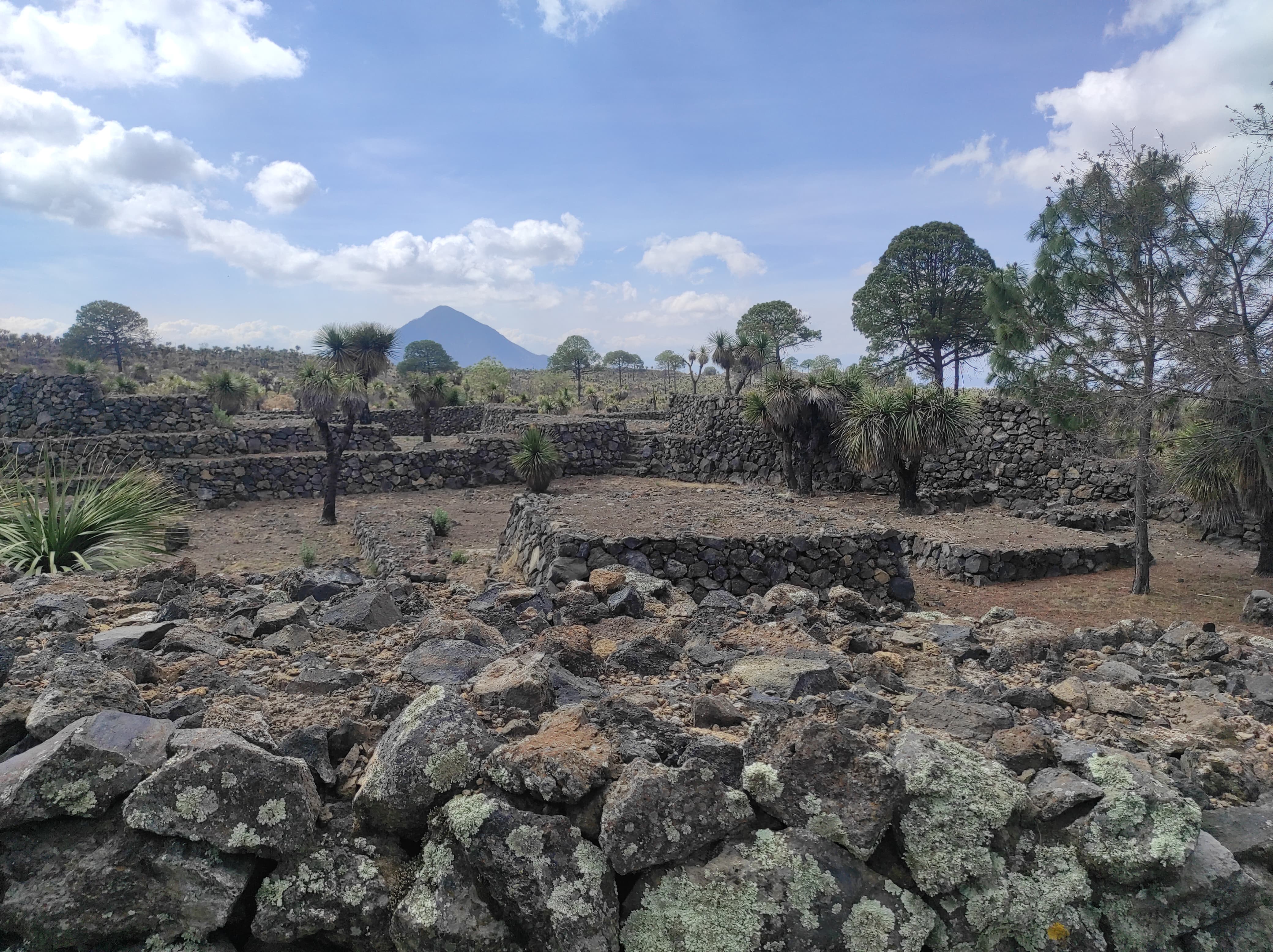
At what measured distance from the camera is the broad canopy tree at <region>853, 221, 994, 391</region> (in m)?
39.6

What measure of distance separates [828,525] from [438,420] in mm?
31681

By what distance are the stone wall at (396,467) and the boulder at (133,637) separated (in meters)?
18.6

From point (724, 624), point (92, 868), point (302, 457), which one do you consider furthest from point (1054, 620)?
point (302, 457)

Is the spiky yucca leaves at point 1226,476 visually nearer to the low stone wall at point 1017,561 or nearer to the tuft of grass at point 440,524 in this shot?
the low stone wall at point 1017,561

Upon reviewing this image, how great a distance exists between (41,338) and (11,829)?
7344cm

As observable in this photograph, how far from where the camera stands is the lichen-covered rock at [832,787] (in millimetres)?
2240

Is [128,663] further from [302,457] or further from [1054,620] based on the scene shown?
[302,457]

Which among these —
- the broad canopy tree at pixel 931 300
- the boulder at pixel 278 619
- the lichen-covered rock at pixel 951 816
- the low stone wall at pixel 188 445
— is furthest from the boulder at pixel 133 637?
the broad canopy tree at pixel 931 300

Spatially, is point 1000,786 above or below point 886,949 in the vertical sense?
above

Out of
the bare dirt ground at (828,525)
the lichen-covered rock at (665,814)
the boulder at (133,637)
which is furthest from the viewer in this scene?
the bare dirt ground at (828,525)

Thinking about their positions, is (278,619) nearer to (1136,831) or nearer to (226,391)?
(1136,831)

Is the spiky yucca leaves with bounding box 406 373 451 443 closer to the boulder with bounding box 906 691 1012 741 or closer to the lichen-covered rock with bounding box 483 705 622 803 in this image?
the boulder with bounding box 906 691 1012 741

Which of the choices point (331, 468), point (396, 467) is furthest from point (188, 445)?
point (331, 468)

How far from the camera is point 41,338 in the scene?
193 ft
